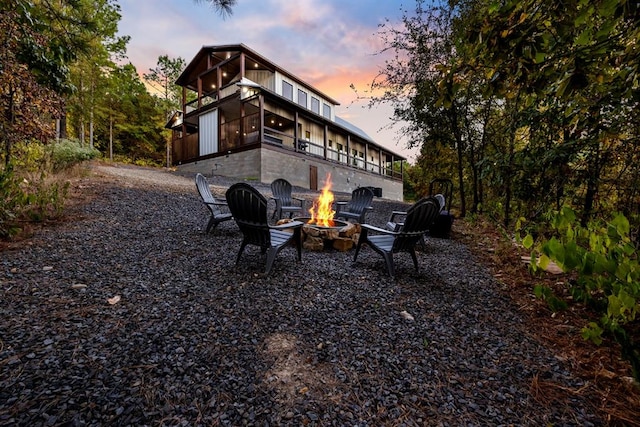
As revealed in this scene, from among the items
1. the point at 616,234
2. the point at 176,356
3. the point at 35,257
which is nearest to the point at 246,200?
the point at 176,356

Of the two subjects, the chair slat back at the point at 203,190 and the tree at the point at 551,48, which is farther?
the chair slat back at the point at 203,190

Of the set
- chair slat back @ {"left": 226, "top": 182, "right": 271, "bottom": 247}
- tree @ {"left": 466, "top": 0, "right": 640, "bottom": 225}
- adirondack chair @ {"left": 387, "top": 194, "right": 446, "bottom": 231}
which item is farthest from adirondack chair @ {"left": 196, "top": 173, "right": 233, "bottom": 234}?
tree @ {"left": 466, "top": 0, "right": 640, "bottom": 225}

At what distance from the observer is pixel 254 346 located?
176cm

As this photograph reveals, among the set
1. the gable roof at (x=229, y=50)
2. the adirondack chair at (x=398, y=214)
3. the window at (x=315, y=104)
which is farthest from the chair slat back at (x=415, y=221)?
the window at (x=315, y=104)

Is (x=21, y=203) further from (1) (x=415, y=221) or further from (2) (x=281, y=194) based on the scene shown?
(1) (x=415, y=221)

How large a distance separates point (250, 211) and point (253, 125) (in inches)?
496

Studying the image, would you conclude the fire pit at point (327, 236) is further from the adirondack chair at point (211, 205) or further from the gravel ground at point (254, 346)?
the adirondack chair at point (211, 205)

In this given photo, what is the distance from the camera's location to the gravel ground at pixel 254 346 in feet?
4.24

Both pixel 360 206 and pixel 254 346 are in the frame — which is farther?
pixel 360 206

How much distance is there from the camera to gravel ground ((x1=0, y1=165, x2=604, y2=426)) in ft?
4.24

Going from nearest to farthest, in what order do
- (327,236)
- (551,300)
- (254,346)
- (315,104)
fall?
(551,300) → (254,346) → (327,236) → (315,104)

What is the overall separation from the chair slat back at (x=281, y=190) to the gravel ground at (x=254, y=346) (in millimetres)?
3249

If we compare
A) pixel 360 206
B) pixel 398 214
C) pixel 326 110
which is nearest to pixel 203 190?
pixel 360 206

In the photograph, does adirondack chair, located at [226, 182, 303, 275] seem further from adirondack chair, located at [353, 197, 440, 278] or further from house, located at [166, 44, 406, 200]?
house, located at [166, 44, 406, 200]
